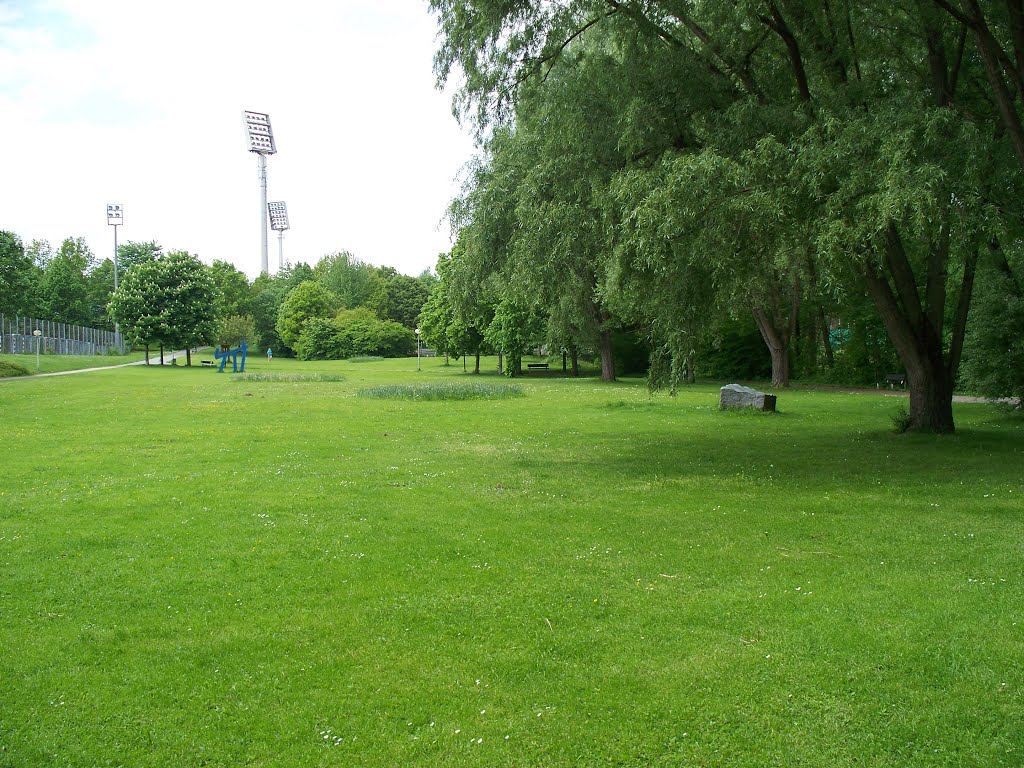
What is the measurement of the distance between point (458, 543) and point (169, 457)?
832 centimetres

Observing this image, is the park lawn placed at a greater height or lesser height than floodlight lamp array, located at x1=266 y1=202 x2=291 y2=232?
lesser

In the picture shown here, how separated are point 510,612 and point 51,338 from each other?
73.9 metres

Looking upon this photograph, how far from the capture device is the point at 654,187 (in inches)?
469

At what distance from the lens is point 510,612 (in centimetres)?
649

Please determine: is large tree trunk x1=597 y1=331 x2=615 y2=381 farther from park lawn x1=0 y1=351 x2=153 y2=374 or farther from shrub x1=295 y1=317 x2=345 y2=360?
shrub x1=295 y1=317 x2=345 y2=360

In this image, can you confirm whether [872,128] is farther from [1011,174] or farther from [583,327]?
[583,327]

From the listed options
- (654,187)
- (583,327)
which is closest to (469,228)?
(654,187)

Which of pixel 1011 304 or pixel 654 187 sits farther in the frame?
pixel 1011 304

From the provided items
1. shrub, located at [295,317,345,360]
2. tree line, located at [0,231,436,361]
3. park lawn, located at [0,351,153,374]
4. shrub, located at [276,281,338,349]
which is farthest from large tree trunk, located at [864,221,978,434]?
shrub, located at [276,281,338,349]

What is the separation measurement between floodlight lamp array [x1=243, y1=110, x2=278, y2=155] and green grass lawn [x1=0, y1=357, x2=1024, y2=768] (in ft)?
399

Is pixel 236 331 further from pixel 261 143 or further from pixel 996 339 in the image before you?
pixel 996 339

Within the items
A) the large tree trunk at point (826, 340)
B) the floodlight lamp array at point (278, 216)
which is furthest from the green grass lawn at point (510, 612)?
the floodlight lamp array at point (278, 216)

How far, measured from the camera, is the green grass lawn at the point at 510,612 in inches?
180

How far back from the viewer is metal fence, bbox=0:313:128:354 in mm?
60000
